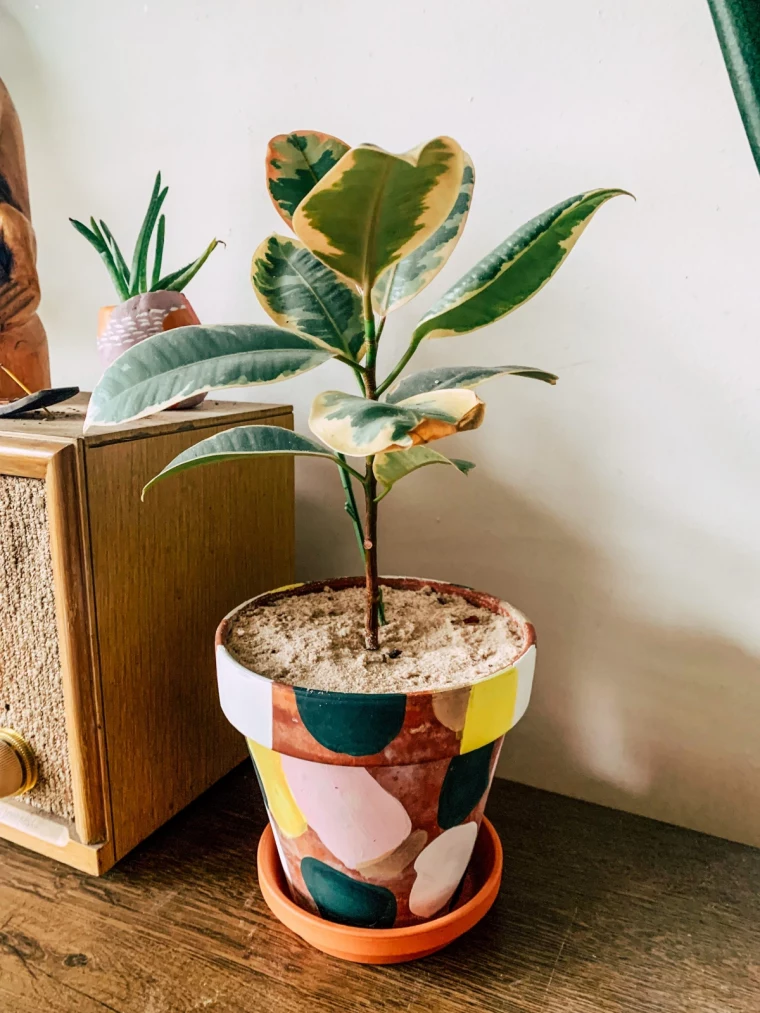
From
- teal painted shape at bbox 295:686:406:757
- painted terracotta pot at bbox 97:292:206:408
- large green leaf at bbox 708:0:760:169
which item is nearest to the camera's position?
large green leaf at bbox 708:0:760:169

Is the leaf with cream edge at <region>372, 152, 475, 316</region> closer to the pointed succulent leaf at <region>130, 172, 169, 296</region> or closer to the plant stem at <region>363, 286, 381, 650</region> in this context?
the plant stem at <region>363, 286, 381, 650</region>

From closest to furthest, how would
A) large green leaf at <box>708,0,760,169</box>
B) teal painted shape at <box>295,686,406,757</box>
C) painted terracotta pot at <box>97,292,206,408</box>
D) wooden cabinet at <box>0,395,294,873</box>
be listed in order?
large green leaf at <box>708,0,760,169</box>
teal painted shape at <box>295,686,406,757</box>
wooden cabinet at <box>0,395,294,873</box>
painted terracotta pot at <box>97,292,206,408</box>

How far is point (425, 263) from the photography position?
520 millimetres

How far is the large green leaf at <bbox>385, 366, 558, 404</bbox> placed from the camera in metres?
0.49

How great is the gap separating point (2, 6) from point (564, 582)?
1073 mm

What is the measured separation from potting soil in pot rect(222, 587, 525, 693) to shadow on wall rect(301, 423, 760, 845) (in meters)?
0.15

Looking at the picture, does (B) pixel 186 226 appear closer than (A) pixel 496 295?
No

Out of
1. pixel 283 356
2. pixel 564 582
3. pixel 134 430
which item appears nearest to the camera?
pixel 283 356

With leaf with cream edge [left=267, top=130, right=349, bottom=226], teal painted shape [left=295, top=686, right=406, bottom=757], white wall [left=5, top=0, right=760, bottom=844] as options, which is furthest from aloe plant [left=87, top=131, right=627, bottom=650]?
white wall [left=5, top=0, right=760, bottom=844]

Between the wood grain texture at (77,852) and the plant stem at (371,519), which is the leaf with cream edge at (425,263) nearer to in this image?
the plant stem at (371,519)

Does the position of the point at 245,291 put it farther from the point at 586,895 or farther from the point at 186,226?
the point at 586,895

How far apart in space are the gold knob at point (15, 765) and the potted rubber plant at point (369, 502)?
24 cm

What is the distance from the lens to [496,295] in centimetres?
49

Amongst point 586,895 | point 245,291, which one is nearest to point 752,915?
point 586,895
